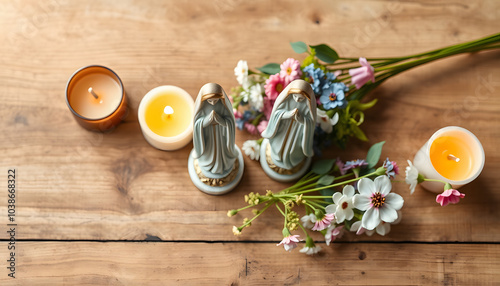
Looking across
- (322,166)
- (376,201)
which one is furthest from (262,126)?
(376,201)

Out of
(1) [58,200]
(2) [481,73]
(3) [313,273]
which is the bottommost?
(3) [313,273]

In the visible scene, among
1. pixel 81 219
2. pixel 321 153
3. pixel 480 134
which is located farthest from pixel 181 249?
pixel 480 134

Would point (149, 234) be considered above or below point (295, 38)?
below

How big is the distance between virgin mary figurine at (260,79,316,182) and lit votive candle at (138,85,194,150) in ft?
0.46

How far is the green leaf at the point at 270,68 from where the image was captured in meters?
0.83

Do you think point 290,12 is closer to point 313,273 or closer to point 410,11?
point 410,11

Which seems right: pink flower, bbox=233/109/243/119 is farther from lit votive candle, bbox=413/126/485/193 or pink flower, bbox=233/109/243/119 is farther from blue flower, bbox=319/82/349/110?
lit votive candle, bbox=413/126/485/193

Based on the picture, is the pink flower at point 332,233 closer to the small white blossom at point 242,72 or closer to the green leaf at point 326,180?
the green leaf at point 326,180

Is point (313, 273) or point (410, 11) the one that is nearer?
point (313, 273)

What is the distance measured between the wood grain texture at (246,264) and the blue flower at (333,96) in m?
0.24

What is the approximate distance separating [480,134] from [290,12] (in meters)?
0.41

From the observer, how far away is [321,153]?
0.84 m

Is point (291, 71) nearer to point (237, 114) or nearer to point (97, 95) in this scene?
point (237, 114)

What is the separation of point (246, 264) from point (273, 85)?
0.99 ft
